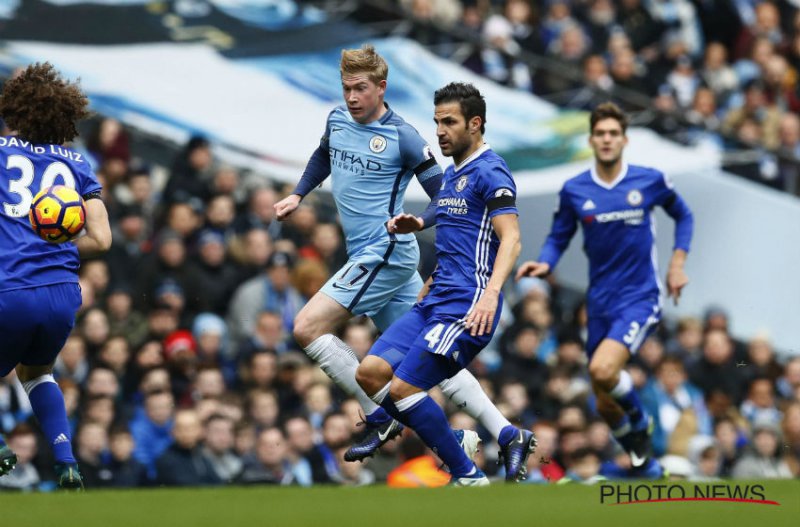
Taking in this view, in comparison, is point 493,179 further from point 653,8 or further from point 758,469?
point 653,8

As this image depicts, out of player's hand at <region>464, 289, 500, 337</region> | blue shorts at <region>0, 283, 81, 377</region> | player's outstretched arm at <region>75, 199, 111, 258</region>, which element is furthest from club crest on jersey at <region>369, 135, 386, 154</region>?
blue shorts at <region>0, 283, 81, 377</region>

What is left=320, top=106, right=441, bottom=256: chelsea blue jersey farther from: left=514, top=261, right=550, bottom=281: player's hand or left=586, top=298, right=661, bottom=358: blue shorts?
left=586, top=298, right=661, bottom=358: blue shorts

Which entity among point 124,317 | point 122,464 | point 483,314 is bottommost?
point 122,464

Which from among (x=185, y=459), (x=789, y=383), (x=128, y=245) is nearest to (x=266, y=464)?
(x=185, y=459)

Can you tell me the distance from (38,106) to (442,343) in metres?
2.59

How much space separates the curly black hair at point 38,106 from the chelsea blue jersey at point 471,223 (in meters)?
2.18

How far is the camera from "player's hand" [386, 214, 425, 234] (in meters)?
8.46

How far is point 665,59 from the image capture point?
→ 20391 mm

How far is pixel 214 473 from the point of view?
38.5 ft

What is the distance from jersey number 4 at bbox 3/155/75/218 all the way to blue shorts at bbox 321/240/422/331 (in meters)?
1.92

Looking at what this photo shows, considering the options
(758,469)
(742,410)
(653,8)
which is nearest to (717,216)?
(742,410)

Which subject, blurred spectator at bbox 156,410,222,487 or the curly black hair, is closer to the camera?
the curly black hair

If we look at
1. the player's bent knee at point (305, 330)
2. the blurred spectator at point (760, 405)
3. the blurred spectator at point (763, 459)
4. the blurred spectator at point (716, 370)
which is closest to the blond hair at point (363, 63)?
the player's bent knee at point (305, 330)

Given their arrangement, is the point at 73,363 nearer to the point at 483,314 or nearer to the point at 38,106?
the point at 38,106
